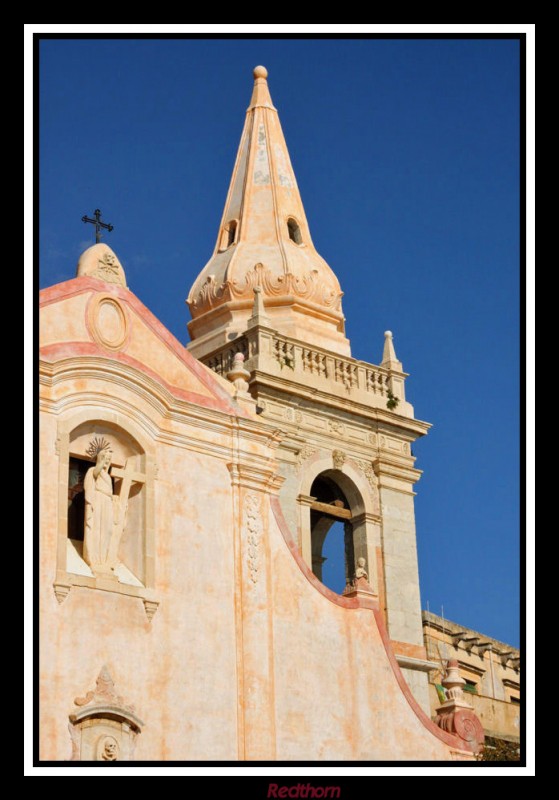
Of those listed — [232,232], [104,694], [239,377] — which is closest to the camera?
[104,694]

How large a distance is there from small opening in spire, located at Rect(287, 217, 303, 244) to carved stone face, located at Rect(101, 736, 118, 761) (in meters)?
16.7

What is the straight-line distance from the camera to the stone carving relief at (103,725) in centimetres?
2233

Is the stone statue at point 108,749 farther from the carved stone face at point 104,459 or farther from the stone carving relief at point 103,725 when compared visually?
the carved stone face at point 104,459

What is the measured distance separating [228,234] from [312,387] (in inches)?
207

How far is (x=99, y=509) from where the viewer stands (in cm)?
2397

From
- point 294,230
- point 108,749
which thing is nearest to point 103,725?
point 108,749

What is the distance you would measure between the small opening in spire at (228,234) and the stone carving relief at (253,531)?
12.6 m

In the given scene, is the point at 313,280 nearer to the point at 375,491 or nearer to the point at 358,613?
the point at 375,491

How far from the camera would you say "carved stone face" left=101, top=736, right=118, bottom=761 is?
22484 millimetres

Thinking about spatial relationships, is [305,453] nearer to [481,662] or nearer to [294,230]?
[294,230]

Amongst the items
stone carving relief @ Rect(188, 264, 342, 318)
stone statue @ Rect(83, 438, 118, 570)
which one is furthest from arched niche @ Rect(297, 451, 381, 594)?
stone statue @ Rect(83, 438, 118, 570)
